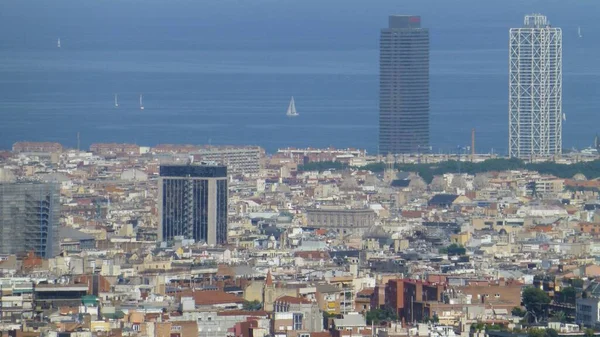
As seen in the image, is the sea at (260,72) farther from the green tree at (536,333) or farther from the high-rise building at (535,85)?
the green tree at (536,333)

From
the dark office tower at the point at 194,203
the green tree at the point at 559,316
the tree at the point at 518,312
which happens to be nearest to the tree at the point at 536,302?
the tree at the point at 518,312

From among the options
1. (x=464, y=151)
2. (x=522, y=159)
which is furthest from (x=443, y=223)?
(x=464, y=151)

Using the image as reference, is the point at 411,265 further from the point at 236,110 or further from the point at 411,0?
the point at 411,0

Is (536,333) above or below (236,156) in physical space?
below

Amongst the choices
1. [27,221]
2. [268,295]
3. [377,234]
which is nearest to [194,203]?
[377,234]

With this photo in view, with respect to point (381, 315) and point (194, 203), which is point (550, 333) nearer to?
point (381, 315)

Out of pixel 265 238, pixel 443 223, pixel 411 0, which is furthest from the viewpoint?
pixel 411 0

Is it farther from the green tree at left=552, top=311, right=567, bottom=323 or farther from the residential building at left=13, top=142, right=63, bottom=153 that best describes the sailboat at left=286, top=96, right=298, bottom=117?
the green tree at left=552, top=311, right=567, bottom=323
